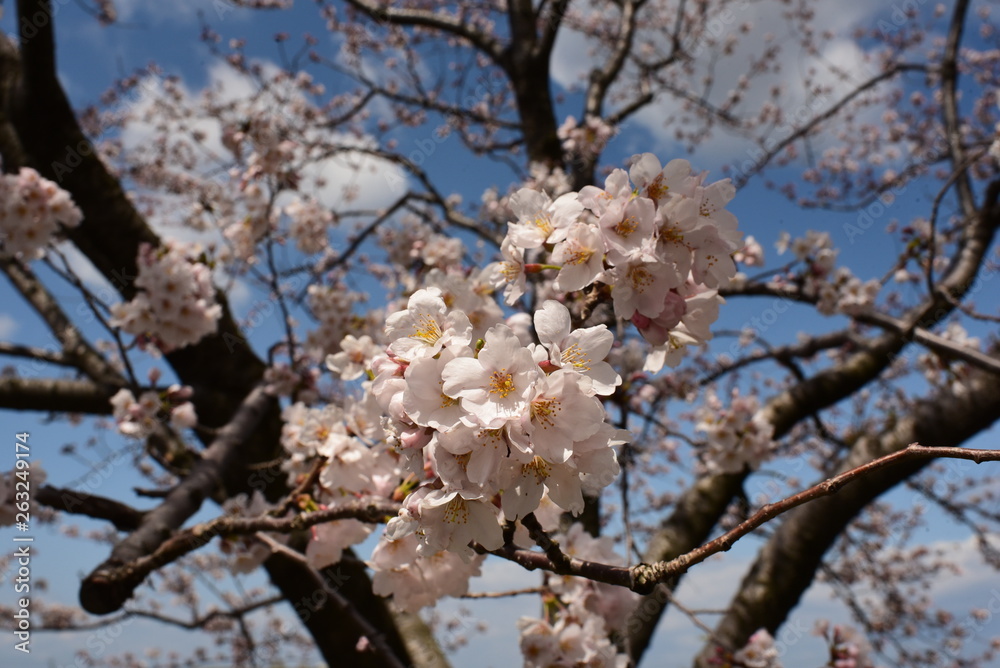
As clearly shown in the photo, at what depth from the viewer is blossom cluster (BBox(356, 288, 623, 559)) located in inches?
30.0

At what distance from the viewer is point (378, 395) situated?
0.87 meters

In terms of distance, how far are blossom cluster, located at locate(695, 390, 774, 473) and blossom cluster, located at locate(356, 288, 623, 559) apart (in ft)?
7.47

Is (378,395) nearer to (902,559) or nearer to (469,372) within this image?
(469,372)

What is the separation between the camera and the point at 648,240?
969 millimetres

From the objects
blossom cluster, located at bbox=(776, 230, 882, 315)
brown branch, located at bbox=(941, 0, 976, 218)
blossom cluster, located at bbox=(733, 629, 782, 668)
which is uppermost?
brown branch, located at bbox=(941, 0, 976, 218)

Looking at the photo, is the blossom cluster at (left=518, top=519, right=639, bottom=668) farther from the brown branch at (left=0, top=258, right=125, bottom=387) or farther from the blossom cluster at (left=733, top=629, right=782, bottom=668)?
the brown branch at (left=0, top=258, right=125, bottom=387)

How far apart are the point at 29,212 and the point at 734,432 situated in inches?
135

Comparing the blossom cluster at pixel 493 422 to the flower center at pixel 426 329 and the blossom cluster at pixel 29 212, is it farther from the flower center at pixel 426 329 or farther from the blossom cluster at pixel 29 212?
the blossom cluster at pixel 29 212

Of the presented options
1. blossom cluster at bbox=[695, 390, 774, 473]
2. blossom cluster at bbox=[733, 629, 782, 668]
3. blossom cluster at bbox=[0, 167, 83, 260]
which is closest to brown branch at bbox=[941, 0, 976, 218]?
blossom cluster at bbox=[695, 390, 774, 473]

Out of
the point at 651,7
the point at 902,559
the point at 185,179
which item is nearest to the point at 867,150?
the point at 651,7

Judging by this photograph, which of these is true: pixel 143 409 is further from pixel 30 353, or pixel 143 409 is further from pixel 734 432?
pixel 734 432

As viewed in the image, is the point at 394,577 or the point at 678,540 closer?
the point at 394,577

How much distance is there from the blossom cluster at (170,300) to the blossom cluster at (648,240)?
7.10 feet

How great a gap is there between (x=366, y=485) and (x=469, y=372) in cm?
74
